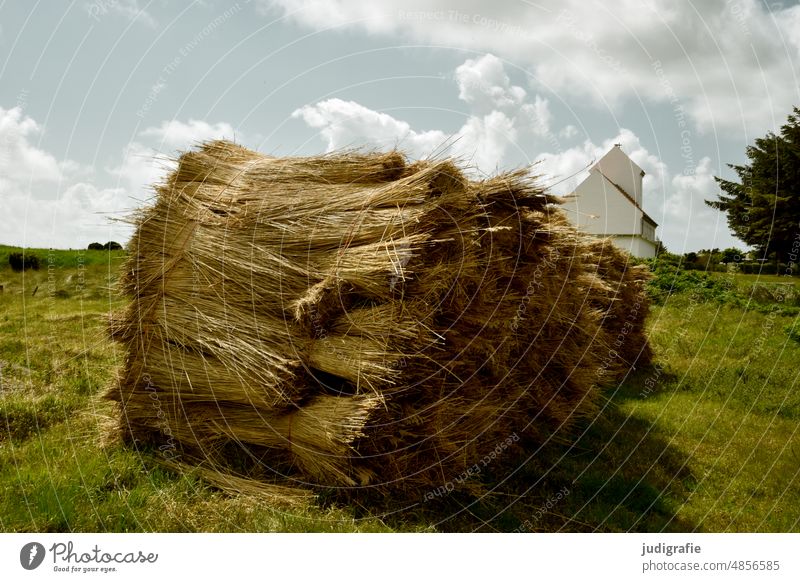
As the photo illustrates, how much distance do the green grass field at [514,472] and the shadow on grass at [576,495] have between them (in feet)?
0.05

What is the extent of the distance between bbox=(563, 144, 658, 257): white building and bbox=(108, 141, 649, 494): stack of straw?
15203 millimetres

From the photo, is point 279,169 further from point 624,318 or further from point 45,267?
point 45,267

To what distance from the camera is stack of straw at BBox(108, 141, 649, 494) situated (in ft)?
15.4

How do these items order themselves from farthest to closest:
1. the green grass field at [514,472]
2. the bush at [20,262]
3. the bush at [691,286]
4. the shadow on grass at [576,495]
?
the bush at [20,262] → the bush at [691,286] → the shadow on grass at [576,495] → the green grass field at [514,472]

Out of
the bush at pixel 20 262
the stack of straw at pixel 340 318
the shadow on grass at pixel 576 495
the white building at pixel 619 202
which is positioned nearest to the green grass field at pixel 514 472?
the shadow on grass at pixel 576 495

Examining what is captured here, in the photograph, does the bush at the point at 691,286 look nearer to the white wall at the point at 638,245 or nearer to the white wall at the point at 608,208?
the white wall at the point at 638,245

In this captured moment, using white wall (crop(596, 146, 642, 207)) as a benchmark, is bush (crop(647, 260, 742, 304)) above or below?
below

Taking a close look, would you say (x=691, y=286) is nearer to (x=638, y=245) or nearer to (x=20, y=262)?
(x=638, y=245)

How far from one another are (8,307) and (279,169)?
34.5 feet

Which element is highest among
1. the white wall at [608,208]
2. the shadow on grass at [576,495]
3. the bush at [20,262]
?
the white wall at [608,208]

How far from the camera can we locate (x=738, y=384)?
9969mm

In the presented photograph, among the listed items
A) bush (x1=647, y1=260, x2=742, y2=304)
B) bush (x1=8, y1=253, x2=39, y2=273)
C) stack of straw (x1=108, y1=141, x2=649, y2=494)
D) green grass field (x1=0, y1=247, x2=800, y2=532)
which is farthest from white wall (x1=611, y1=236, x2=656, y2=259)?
bush (x1=8, y1=253, x2=39, y2=273)

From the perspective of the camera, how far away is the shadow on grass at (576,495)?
191 inches

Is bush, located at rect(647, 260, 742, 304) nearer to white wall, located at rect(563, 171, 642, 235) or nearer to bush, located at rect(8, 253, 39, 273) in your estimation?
white wall, located at rect(563, 171, 642, 235)
